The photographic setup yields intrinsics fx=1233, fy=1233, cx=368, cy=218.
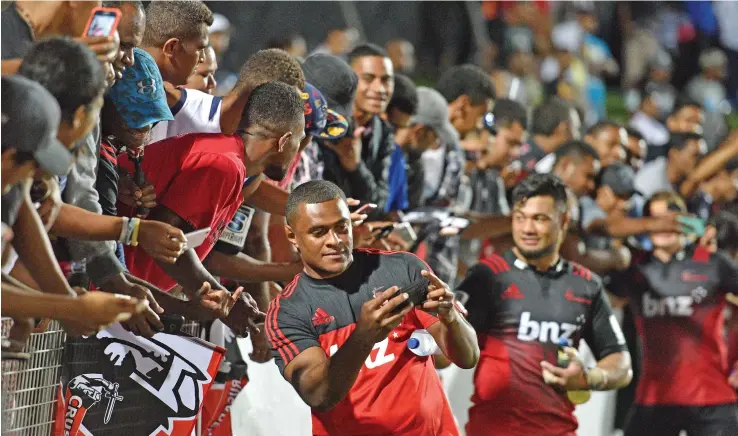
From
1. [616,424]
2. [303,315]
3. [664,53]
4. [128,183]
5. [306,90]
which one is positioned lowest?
[616,424]

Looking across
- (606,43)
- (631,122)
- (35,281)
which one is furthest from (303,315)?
(606,43)

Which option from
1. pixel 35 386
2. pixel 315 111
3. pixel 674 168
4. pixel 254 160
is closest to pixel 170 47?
pixel 254 160

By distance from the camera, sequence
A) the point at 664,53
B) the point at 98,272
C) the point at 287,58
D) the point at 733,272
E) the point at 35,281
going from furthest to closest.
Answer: the point at 664,53 < the point at 733,272 < the point at 287,58 < the point at 98,272 < the point at 35,281

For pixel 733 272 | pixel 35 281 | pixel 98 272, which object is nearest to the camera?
pixel 35 281

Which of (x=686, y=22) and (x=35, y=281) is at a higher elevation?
(x=686, y=22)

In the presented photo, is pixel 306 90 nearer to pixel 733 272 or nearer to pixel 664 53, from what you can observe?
pixel 733 272

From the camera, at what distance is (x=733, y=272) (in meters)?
8.14

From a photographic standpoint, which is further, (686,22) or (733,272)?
(686,22)

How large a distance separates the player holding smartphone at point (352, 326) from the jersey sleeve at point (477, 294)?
1.41m

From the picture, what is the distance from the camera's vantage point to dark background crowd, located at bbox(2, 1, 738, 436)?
389cm

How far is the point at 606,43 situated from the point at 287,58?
35.5 feet

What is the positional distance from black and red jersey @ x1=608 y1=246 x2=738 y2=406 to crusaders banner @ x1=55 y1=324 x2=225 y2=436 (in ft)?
13.5

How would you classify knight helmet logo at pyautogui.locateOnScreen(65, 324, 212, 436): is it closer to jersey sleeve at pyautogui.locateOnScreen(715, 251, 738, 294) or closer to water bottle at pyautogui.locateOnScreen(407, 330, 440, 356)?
water bottle at pyautogui.locateOnScreen(407, 330, 440, 356)

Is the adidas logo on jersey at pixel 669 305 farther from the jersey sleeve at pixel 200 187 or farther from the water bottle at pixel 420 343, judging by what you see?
the jersey sleeve at pixel 200 187
